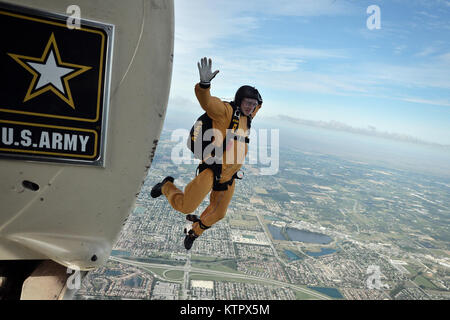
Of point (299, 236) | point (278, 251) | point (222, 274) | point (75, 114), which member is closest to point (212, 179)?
point (75, 114)

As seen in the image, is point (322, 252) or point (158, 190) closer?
point (158, 190)

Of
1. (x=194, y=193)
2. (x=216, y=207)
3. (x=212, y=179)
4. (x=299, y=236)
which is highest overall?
(x=212, y=179)

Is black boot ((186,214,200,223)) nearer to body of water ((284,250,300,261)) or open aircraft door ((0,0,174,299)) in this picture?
open aircraft door ((0,0,174,299))

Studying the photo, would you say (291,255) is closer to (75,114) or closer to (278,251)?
(278,251)

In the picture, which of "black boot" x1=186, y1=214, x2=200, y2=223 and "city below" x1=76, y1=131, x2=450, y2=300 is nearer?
"black boot" x1=186, y1=214, x2=200, y2=223

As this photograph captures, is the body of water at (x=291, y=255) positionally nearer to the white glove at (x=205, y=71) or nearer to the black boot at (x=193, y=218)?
the black boot at (x=193, y=218)

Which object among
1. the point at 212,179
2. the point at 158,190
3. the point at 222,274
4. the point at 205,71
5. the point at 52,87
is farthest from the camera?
the point at 222,274

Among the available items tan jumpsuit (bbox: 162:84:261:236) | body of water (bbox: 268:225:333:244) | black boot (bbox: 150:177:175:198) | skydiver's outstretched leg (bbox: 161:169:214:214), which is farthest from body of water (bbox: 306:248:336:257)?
skydiver's outstretched leg (bbox: 161:169:214:214)
